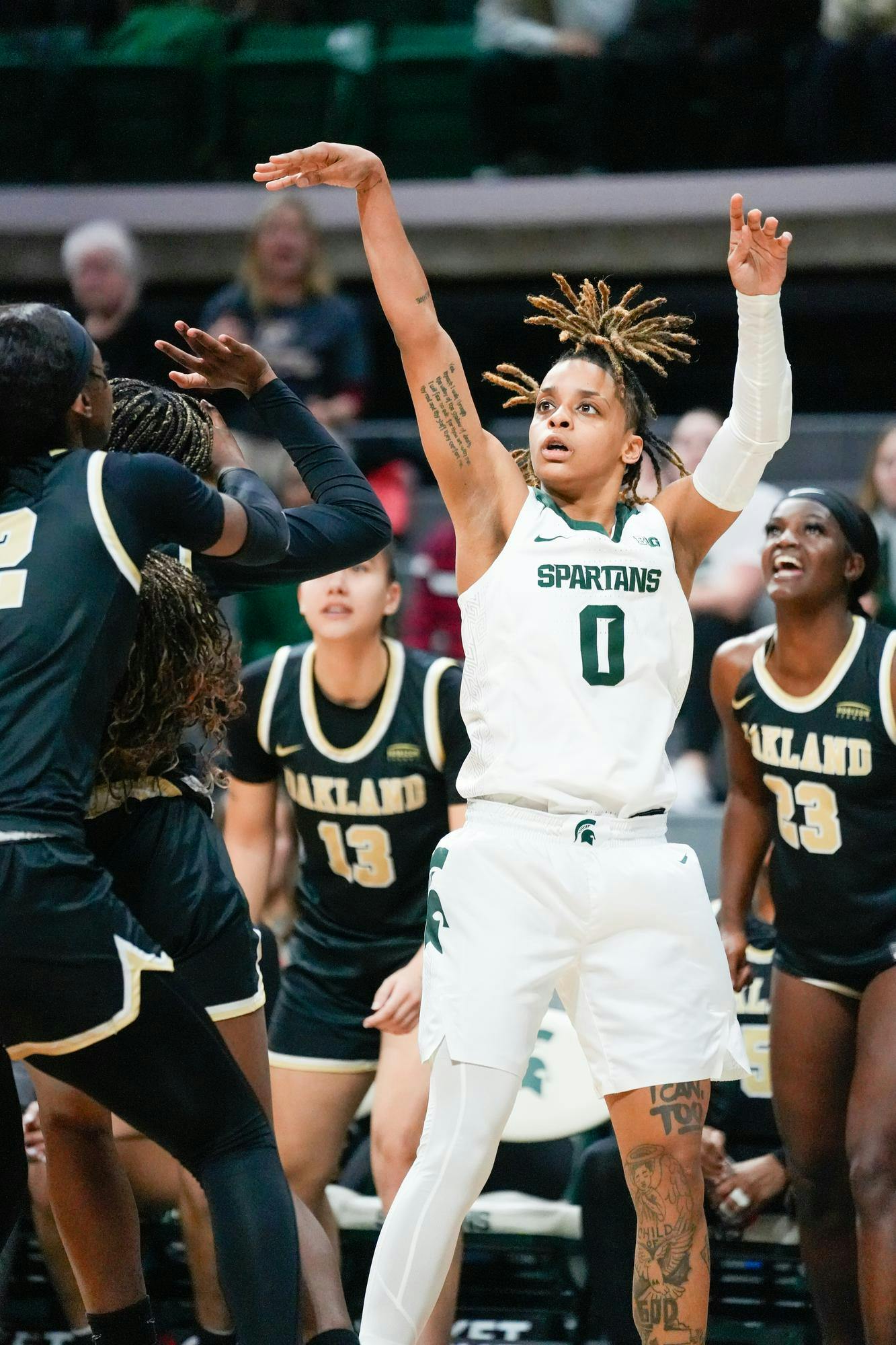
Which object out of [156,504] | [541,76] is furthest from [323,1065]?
[541,76]

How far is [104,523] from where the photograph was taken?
2.71 meters

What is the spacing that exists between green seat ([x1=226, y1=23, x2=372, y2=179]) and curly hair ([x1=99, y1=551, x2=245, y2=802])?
18.6 ft

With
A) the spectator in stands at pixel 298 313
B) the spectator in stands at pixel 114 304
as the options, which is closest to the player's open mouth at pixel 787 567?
the spectator in stands at pixel 298 313

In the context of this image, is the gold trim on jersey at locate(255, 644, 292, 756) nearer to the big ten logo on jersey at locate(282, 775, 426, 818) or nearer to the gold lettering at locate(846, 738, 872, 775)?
the big ten logo on jersey at locate(282, 775, 426, 818)

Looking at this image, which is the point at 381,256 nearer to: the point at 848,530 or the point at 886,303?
the point at 848,530

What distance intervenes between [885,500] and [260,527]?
3442mm

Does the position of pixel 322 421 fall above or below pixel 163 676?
above

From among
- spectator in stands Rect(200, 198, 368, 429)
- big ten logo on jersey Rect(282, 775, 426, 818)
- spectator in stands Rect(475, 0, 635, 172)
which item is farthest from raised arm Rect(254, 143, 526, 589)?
spectator in stands Rect(475, 0, 635, 172)

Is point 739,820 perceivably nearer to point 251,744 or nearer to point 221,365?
point 251,744

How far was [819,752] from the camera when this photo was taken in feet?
12.3

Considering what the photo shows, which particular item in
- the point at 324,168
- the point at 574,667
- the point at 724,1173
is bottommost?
the point at 724,1173

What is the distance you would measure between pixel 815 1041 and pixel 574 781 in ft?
3.49

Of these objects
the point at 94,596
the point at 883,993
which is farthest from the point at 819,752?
the point at 94,596

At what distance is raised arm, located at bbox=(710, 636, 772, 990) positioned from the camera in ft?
13.0
